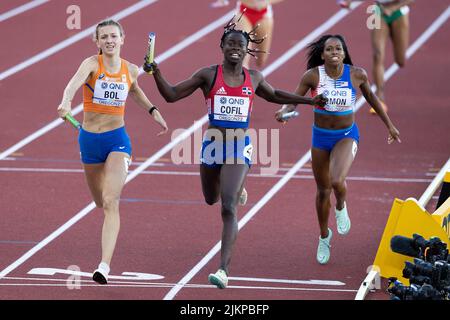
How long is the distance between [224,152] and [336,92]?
1269 millimetres

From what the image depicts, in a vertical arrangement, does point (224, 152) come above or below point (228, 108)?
below

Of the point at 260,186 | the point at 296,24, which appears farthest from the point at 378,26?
the point at 296,24

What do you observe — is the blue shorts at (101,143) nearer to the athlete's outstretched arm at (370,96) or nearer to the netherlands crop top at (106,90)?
the netherlands crop top at (106,90)

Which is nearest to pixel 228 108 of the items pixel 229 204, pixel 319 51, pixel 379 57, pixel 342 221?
pixel 229 204

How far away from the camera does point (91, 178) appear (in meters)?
10.1

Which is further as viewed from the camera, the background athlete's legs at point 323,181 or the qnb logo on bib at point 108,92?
the background athlete's legs at point 323,181

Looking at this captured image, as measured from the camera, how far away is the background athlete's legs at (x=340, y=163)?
415 inches

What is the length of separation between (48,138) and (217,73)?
20.7 feet

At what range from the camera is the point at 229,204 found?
9.74 m

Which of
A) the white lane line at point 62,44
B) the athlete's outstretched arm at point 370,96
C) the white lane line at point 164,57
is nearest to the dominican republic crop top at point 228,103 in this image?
the athlete's outstretched arm at point 370,96

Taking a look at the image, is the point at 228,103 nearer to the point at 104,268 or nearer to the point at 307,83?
the point at 307,83

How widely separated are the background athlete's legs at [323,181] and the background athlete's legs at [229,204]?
1.09m

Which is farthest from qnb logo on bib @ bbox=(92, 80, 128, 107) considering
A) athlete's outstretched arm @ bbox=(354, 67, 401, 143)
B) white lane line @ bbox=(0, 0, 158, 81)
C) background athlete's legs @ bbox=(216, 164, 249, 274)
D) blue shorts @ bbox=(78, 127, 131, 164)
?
white lane line @ bbox=(0, 0, 158, 81)

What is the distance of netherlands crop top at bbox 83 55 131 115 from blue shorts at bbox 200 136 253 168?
2.55 feet
